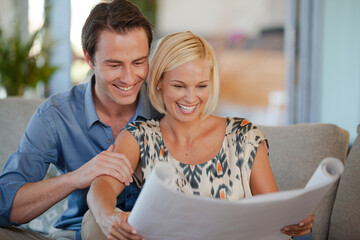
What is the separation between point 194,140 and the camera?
1.59 m

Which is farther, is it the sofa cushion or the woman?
the sofa cushion

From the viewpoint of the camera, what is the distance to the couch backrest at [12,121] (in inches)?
80.0

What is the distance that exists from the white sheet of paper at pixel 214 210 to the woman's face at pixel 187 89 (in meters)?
0.57

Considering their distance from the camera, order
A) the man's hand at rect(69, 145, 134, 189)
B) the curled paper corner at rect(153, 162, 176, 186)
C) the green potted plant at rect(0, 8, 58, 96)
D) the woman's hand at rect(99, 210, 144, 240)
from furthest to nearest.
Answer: the green potted plant at rect(0, 8, 58, 96) < the man's hand at rect(69, 145, 134, 189) < the woman's hand at rect(99, 210, 144, 240) < the curled paper corner at rect(153, 162, 176, 186)

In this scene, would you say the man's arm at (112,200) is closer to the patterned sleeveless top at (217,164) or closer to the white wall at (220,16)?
the patterned sleeveless top at (217,164)

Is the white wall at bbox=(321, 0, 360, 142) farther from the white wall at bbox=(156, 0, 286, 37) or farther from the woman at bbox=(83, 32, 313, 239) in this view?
the white wall at bbox=(156, 0, 286, 37)

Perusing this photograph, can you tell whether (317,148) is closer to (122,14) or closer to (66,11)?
(122,14)

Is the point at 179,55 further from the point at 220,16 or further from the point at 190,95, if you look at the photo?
the point at 220,16

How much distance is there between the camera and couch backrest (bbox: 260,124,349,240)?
180 cm

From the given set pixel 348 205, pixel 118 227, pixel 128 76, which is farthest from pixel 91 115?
pixel 348 205

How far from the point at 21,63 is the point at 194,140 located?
2618 millimetres

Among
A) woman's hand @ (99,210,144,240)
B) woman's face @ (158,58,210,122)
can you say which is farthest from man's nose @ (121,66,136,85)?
woman's hand @ (99,210,144,240)

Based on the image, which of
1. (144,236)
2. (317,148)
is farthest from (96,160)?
(317,148)

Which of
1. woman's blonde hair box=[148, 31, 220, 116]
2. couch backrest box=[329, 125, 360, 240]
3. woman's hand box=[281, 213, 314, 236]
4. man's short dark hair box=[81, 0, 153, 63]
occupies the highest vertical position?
man's short dark hair box=[81, 0, 153, 63]
